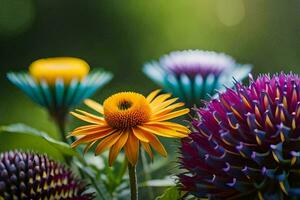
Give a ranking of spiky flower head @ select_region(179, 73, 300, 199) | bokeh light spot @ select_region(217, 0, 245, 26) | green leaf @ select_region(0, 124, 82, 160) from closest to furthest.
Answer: spiky flower head @ select_region(179, 73, 300, 199), green leaf @ select_region(0, 124, 82, 160), bokeh light spot @ select_region(217, 0, 245, 26)

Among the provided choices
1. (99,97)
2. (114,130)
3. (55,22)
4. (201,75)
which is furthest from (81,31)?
(114,130)

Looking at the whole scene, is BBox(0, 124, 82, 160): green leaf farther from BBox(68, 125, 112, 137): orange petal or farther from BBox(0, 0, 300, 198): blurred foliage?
BBox(0, 0, 300, 198): blurred foliage

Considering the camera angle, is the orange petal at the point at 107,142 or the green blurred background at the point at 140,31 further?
the green blurred background at the point at 140,31

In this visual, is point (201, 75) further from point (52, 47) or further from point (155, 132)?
point (52, 47)

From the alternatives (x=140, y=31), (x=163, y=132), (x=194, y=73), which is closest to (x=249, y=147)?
(x=163, y=132)

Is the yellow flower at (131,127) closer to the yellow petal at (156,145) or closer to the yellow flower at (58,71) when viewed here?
the yellow petal at (156,145)

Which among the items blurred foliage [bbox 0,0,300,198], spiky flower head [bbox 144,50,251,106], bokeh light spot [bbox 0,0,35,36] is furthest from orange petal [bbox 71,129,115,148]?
bokeh light spot [bbox 0,0,35,36]

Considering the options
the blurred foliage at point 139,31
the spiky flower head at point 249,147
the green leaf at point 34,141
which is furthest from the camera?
the blurred foliage at point 139,31

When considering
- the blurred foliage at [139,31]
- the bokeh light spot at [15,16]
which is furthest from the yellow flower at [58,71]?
the bokeh light spot at [15,16]
